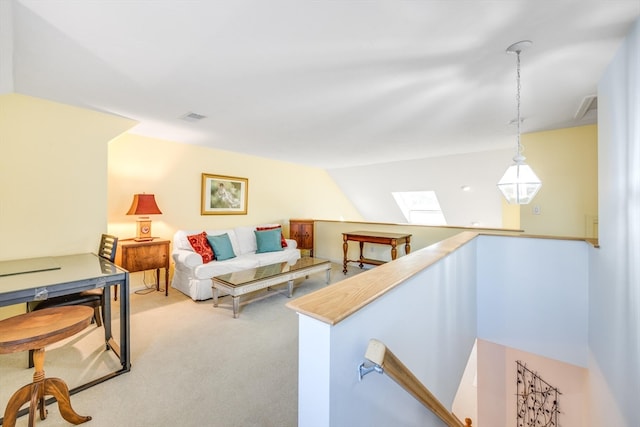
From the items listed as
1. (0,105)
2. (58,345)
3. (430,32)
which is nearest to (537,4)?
(430,32)

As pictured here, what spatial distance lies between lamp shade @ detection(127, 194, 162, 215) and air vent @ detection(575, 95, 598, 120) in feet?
16.1

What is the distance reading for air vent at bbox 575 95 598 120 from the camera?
252 centimetres

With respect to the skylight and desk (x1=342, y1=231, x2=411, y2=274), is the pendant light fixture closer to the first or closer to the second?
desk (x1=342, y1=231, x2=411, y2=274)

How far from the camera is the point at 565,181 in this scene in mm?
3432

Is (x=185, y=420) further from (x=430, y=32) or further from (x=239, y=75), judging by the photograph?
(x=430, y=32)

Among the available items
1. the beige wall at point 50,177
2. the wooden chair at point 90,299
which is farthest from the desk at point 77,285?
the beige wall at point 50,177

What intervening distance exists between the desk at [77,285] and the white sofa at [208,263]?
3.70 ft

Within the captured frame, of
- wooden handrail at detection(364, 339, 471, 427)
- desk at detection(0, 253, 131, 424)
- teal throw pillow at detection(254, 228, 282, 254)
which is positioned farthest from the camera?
teal throw pillow at detection(254, 228, 282, 254)

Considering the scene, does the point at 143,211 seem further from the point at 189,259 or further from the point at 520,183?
the point at 520,183

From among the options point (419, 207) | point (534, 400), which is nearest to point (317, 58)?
point (534, 400)

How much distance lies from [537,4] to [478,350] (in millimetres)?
3588

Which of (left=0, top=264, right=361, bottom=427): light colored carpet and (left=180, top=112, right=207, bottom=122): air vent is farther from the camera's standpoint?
(left=180, top=112, right=207, bottom=122): air vent

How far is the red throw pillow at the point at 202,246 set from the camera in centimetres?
375

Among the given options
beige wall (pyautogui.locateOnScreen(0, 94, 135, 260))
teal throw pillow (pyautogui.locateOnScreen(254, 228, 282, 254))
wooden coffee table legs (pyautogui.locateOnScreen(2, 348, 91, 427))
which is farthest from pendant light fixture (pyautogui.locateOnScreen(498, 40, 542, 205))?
beige wall (pyautogui.locateOnScreen(0, 94, 135, 260))
